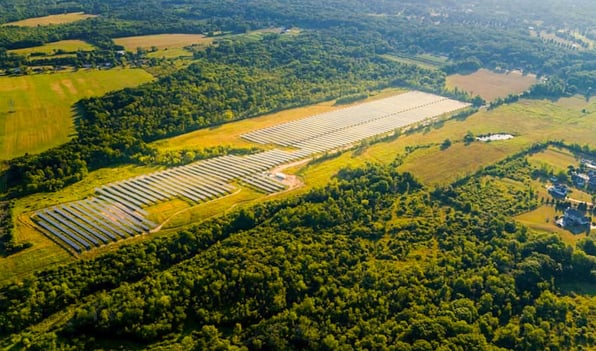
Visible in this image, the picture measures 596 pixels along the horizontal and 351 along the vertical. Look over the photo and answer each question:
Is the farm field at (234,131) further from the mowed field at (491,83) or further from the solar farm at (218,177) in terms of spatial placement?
the mowed field at (491,83)

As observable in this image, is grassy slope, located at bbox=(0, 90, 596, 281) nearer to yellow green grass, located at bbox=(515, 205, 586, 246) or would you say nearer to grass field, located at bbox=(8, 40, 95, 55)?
yellow green grass, located at bbox=(515, 205, 586, 246)

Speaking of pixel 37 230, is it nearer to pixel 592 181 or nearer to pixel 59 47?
pixel 592 181

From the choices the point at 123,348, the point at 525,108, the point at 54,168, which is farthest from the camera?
the point at 525,108

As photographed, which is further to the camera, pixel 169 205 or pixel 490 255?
pixel 169 205

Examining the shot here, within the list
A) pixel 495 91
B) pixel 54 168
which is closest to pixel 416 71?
pixel 495 91

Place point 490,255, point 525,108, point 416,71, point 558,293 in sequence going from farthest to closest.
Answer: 1. point 416,71
2. point 525,108
3. point 490,255
4. point 558,293

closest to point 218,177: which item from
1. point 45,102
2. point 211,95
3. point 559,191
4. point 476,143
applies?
point 211,95

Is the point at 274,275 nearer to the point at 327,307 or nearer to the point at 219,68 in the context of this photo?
the point at 327,307

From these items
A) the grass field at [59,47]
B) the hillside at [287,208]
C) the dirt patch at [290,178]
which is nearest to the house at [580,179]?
the hillside at [287,208]
